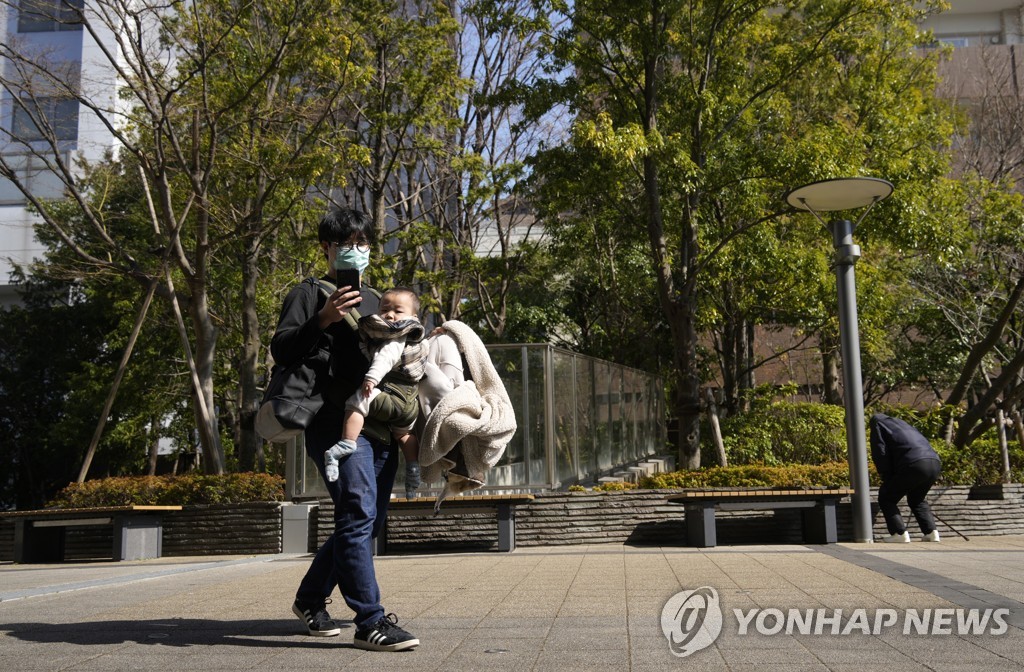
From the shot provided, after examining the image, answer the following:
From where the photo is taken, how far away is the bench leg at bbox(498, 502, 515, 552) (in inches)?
442

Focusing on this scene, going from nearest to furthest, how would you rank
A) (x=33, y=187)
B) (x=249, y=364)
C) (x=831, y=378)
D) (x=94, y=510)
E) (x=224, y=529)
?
(x=94, y=510)
(x=224, y=529)
(x=249, y=364)
(x=831, y=378)
(x=33, y=187)

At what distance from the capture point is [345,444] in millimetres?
4375

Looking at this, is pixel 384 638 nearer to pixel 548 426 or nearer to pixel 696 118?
pixel 548 426

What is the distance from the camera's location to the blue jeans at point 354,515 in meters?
4.41

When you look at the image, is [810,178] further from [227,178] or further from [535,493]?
[227,178]

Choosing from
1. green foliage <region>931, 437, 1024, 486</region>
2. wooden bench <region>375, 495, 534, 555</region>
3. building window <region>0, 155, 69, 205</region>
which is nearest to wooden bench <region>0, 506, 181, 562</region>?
wooden bench <region>375, 495, 534, 555</region>

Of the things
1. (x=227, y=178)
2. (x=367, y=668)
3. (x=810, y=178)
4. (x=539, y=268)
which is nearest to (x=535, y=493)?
(x=810, y=178)

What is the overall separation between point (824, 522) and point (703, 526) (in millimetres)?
1337

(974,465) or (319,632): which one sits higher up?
(974,465)

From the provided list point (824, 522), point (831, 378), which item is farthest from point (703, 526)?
point (831, 378)

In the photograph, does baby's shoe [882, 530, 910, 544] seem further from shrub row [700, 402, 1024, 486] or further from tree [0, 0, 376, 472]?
tree [0, 0, 376, 472]

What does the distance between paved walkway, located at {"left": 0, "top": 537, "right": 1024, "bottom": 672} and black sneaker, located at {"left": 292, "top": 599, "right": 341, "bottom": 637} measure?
0.05 meters

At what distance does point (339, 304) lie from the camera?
169 inches

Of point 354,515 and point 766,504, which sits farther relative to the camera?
point 766,504
